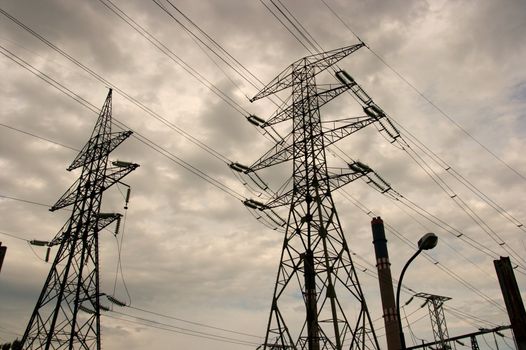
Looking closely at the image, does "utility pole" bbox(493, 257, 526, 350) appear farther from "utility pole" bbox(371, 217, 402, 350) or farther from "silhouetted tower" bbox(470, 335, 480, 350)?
"utility pole" bbox(371, 217, 402, 350)

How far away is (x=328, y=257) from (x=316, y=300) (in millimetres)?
2275

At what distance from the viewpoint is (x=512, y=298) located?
17016 mm

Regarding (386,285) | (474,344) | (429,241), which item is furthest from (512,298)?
(386,285)

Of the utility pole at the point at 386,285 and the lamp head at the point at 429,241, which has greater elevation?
the utility pole at the point at 386,285

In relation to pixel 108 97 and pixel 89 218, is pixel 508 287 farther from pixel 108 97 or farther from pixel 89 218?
pixel 108 97

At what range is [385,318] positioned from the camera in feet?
180

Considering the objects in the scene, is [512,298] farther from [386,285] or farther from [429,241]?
[386,285]

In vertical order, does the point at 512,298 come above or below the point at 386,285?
below

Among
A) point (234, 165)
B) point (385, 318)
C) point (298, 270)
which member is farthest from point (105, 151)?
point (385, 318)

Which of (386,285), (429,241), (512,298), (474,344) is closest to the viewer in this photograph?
(429,241)

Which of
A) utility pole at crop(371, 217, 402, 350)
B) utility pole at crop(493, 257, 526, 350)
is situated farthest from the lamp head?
utility pole at crop(371, 217, 402, 350)

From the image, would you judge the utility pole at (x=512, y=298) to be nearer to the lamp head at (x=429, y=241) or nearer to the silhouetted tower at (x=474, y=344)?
the lamp head at (x=429, y=241)

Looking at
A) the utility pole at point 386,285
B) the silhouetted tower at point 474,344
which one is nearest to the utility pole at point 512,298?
the silhouetted tower at point 474,344

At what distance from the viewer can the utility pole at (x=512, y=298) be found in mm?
15625
